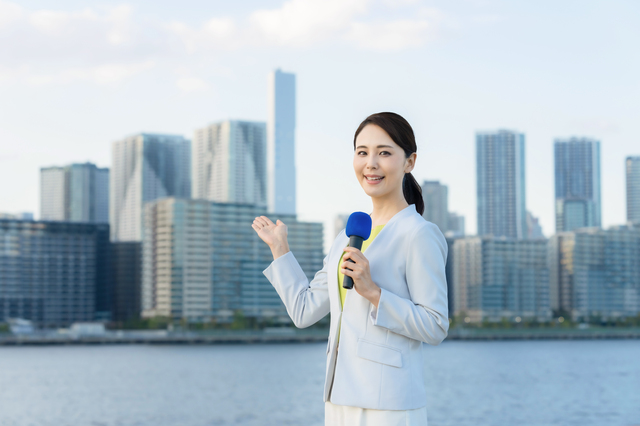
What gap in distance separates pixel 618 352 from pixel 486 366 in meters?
41.8

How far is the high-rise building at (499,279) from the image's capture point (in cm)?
17475

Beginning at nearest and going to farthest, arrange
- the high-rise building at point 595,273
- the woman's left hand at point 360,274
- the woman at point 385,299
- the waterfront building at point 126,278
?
the woman's left hand at point 360,274, the woman at point 385,299, the waterfront building at point 126,278, the high-rise building at point 595,273

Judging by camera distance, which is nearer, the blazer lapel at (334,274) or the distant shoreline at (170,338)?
the blazer lapel at (334,274)

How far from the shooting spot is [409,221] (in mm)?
3586

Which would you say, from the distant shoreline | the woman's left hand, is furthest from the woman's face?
the distant shoreline

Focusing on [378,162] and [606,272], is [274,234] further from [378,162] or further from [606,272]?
[606,272]

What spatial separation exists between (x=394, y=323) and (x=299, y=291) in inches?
30.3

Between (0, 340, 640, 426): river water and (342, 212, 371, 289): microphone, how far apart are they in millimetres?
42705

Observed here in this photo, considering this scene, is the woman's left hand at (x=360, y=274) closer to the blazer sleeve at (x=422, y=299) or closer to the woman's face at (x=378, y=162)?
the blazer sleeve at (x=422, y=299)

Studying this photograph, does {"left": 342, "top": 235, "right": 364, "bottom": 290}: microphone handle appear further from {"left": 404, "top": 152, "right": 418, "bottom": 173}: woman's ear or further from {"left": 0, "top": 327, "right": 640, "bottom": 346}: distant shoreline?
{"left": 0, "top": 327, "right": 640, "bottom": 346}: distant shoreline

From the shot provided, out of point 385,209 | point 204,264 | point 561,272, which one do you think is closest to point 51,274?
point 204,264

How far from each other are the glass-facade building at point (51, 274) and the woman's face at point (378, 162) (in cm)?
16098

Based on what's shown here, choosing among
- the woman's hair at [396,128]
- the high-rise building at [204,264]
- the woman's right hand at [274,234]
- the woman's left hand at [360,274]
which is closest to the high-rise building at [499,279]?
the high-rise building at [204,264]

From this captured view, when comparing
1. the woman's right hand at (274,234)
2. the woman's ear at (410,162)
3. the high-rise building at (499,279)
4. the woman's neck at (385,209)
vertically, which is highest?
the woman's ear at (410,162)
